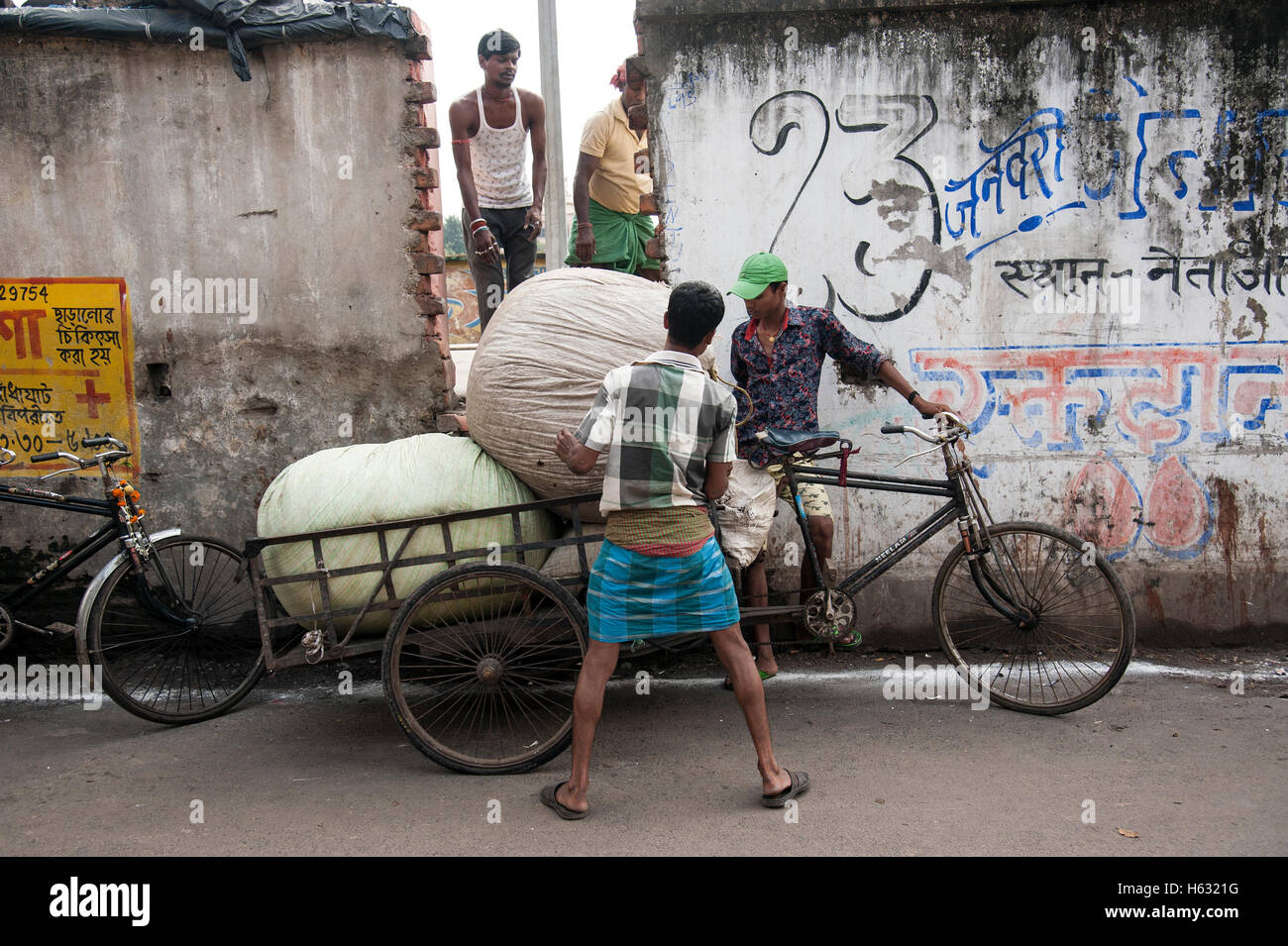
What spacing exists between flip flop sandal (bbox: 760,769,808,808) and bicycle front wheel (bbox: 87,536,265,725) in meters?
2.13

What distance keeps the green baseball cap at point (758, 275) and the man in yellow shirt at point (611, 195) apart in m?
1.88

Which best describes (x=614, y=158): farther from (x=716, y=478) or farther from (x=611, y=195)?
(x=716, y=478)

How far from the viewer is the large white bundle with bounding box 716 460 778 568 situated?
153 inches

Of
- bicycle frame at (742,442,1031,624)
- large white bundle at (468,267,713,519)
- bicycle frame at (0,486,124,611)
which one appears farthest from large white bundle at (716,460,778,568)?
bicycle frame at (0,486,124,611)

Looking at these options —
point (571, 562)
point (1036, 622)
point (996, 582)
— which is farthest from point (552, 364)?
point (1036, 622)

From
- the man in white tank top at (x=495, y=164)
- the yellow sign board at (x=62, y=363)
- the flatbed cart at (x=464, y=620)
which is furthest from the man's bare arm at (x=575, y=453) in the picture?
the yellow sign board at (x=62, y=363)

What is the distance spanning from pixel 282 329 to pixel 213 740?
83.8 inches

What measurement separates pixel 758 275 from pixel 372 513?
71.1 inches

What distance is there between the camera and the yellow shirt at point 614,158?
5.87m

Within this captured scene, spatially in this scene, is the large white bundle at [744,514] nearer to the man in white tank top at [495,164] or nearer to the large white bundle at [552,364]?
the large white bundle at [552,364]

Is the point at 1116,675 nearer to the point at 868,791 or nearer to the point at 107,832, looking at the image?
the point at 868,791

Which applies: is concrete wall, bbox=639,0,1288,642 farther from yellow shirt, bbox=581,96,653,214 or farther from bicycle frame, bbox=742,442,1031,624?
yellow shirt, bbox=581,96,653,214

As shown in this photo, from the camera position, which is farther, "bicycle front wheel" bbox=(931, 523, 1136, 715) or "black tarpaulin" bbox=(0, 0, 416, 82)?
"black tarpaulin" bbox=(0, 0, 416, 82)

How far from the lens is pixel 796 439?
397cm
